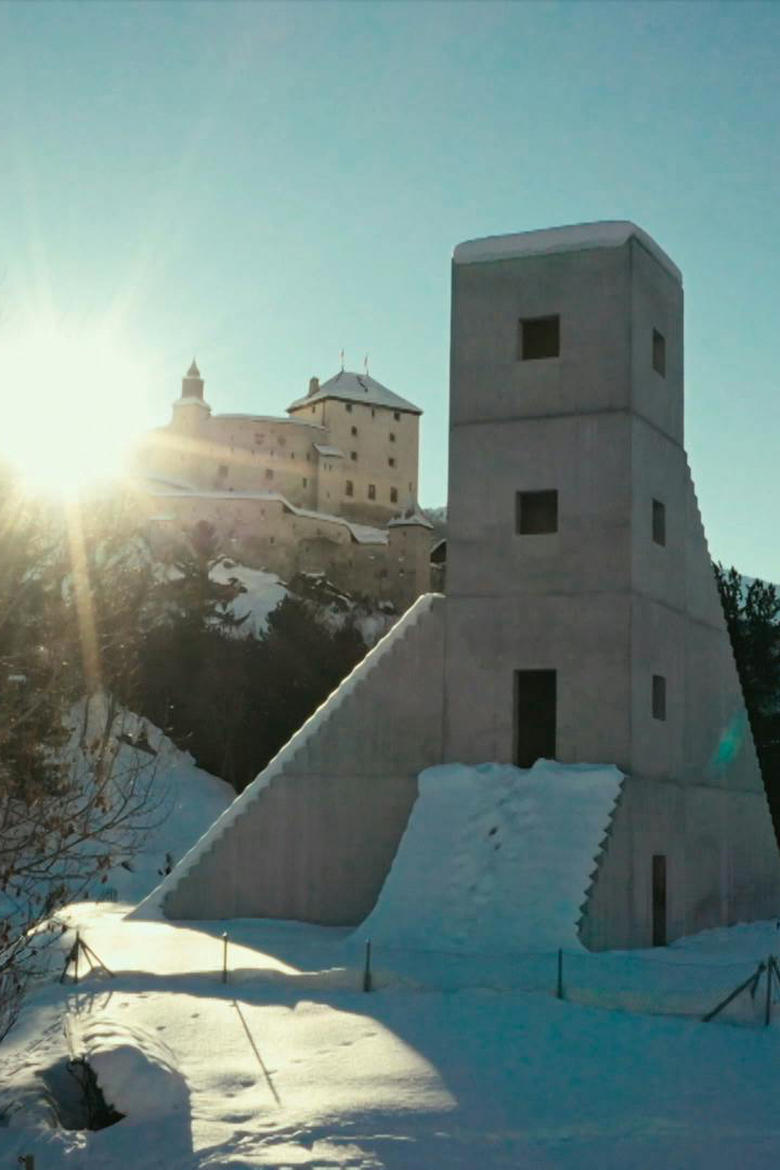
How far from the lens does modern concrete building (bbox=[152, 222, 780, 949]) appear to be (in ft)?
74.5

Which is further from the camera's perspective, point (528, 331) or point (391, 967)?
point (528, 331)

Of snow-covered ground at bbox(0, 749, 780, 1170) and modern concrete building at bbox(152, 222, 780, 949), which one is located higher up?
modern concrete building at bbox(152, 222, 780, 949)

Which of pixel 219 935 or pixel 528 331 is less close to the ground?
pixel 528 331

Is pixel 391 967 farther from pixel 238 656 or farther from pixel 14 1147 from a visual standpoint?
pixel 238 656

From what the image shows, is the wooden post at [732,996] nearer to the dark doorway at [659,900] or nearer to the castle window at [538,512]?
the dark doorway at [659,900]

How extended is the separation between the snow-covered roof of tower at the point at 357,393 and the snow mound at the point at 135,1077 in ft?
324

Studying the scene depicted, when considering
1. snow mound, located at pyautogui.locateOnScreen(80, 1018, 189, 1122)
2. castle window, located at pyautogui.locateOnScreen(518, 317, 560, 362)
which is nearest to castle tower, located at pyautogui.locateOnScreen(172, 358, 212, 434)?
castle window, located at pyautogui.locateOnScreen(518, 317, 560, 362)

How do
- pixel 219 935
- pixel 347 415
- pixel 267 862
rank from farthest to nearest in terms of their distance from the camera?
pixel 347 415 → pixel 267 862 → pixel 219 935

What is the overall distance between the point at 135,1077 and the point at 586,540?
43.6ft

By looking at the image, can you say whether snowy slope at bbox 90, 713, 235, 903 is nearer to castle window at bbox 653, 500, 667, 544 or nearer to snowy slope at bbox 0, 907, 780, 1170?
castle window at bbox 653, 500, 667, 544

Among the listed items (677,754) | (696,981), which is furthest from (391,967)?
(677,754)

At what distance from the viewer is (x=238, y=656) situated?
4978cm

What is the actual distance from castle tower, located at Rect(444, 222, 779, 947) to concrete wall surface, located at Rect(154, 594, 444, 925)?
1.94 ft

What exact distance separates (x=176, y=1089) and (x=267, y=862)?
11.1 m
